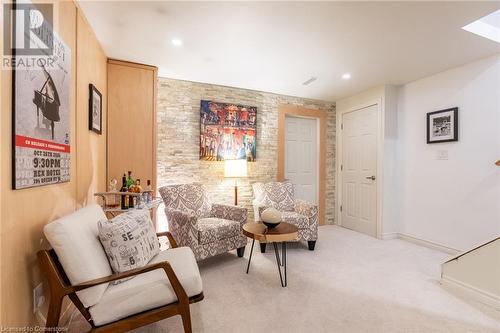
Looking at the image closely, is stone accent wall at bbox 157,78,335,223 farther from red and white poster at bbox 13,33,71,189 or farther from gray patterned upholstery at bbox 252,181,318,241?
red and white poster at bbox 13,33,71,189

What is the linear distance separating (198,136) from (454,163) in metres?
3.43

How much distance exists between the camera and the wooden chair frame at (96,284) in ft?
4.10

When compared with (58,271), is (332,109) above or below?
above

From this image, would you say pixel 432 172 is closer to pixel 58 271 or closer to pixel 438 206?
pixel 438 206

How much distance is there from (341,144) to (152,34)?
140 inches

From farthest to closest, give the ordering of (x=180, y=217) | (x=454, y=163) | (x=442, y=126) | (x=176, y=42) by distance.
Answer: (x=442, y=126) < (x=454, y=163) < (x=180, y=217) < (x=176, y=42)

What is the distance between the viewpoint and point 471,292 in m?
2.11

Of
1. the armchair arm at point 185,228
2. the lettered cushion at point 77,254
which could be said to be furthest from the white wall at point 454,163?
the lettered cushion at point 77,254

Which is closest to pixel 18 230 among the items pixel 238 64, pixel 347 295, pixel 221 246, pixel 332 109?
pixel 221 246

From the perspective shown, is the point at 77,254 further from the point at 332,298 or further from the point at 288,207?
the point at 288,207

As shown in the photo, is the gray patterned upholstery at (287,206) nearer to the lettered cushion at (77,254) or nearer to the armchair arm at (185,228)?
the armchair arm at (185,228)

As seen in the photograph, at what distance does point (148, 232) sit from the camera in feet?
5.98

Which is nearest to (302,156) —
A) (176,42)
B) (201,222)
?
(201,222)

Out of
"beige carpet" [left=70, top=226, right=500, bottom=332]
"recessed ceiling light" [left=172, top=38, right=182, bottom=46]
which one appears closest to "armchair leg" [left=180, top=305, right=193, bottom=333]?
"beige carpet" [left=70, top=226, right=500, bottom=332]
